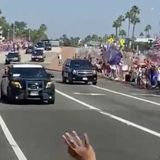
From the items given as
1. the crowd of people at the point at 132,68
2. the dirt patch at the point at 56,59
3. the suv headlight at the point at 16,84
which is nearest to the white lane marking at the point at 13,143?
Result: the suv headlight at the point at 16,84

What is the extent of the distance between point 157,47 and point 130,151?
40.1m

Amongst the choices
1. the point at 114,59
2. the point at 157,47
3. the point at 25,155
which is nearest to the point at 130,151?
the point at 25,155

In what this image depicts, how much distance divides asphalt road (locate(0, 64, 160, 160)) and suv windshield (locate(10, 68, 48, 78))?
1.19 m

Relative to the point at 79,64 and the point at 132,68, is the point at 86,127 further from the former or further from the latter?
the point at 132,68

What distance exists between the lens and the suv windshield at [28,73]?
26.6 meters

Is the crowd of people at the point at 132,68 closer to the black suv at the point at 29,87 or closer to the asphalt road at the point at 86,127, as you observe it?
the asphalt road at the point at 86,127

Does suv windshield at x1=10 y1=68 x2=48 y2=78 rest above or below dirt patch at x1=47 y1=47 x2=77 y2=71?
above

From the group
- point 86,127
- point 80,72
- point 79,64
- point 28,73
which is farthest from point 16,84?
point 79,64

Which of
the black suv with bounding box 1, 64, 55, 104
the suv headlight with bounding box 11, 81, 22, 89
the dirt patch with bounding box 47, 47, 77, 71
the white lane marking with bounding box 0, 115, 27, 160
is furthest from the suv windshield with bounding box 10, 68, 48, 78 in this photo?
the dirt patch with bounding box 47, 47, 77, 71

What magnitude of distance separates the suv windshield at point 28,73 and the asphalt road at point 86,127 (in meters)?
1.19

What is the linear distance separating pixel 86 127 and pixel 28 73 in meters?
10.0

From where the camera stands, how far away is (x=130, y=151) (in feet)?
41.5

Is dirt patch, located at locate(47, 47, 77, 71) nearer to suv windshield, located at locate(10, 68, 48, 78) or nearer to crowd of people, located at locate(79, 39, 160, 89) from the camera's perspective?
crowd of people, located at locate(79, 39, 160, 89)

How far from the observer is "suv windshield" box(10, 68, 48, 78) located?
2661 cm
